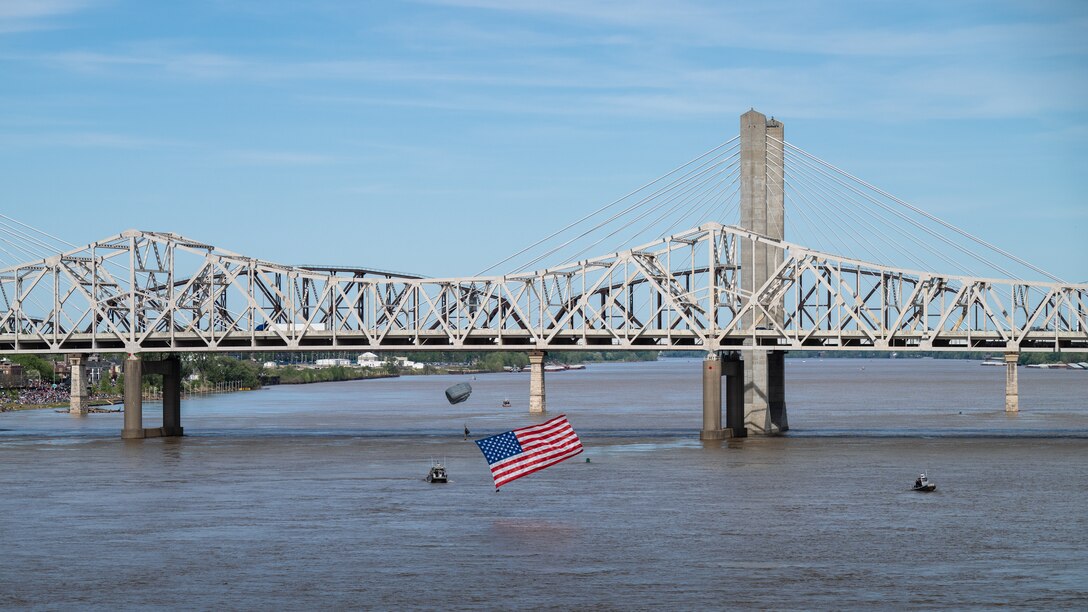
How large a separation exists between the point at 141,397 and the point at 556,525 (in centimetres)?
5661

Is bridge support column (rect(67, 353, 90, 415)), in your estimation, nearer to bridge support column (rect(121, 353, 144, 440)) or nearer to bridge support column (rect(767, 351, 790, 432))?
bridge support column (rect(121, 353, 144, 440))

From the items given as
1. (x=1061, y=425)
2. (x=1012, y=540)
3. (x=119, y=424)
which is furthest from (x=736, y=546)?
(x=119, y=424)

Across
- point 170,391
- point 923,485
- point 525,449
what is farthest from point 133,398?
point 923,485

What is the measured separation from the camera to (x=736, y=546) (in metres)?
50.3

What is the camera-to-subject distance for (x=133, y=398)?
105188mm

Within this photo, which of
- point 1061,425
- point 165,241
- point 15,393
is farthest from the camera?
point 15,393

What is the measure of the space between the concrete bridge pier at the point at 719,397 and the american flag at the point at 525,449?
37.7 metres

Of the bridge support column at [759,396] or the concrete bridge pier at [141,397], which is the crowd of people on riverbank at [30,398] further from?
the bridge support column at [759,396]

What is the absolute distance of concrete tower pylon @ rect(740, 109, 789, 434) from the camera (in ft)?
344

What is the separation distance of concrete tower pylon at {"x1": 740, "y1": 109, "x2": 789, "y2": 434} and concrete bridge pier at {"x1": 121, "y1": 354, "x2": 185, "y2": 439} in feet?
126

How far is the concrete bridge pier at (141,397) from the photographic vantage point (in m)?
105

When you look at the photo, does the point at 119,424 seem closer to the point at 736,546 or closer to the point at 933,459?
the point at 933,459

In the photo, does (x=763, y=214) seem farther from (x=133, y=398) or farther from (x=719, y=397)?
(x=133, y=398)

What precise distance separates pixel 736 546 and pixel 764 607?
10799 millimetres
